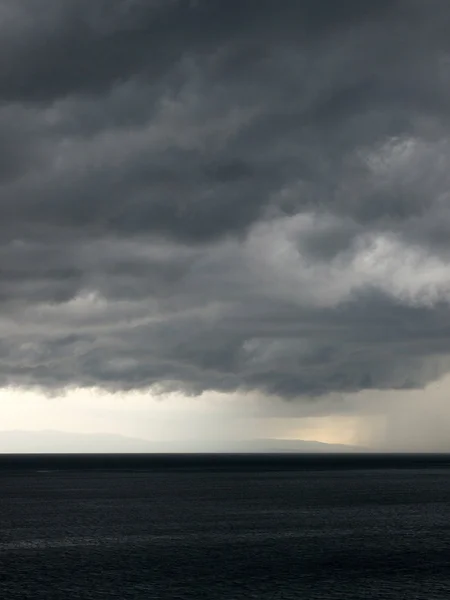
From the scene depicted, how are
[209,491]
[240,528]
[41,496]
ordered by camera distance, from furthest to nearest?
[209,491]
[41,496]
[240,528]

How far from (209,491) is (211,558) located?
114409 mm

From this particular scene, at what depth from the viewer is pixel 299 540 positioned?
96500 mm

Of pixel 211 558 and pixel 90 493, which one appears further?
pixel 90 493

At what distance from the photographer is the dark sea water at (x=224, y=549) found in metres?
65.8

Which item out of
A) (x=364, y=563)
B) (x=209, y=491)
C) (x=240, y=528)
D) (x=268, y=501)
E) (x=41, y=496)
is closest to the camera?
(x=364, y=563)

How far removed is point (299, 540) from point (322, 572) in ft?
76.6

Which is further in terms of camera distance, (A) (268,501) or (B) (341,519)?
(A) (268,501)

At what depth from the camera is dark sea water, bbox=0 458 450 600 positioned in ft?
216

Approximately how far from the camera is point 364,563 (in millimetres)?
79062

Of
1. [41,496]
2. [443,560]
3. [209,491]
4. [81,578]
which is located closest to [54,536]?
[81,578]

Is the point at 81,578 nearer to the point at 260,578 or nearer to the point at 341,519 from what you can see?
the point at 260,578

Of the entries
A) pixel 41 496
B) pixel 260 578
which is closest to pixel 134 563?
pixel 260 578

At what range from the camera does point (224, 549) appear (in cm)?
8888

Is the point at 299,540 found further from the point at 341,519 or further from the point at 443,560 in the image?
the point at 341,519
